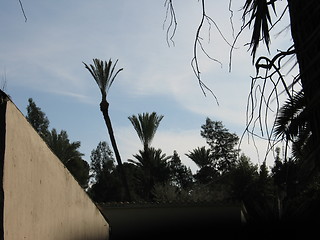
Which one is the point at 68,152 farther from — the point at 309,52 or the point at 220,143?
the point at 309,52

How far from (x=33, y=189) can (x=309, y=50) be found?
2.06 meters

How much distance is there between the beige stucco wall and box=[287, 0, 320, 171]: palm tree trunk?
5.28 feet

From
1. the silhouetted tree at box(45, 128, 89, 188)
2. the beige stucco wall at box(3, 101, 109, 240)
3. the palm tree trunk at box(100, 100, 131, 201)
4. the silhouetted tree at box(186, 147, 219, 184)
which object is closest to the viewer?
the beige stucco wall at box(3, 101, 109, 240)

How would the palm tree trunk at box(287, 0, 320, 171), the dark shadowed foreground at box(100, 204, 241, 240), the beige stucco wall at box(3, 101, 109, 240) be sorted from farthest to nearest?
the dark shadowed foreground at box(100, 204, 241, 240) → the beige stucco wall at box(3, 101, 109, 240) → the palm tree trunk at box(287, 0, 320, 171)

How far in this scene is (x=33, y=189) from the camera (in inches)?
128

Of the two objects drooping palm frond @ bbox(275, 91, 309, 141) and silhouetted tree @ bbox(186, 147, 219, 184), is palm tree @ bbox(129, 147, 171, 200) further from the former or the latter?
drooping palm frond @ bbox(275, 91, 309, 141)

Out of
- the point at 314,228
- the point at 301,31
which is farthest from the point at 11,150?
the point at 314,228

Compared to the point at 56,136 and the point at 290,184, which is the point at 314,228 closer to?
the point at 290,184

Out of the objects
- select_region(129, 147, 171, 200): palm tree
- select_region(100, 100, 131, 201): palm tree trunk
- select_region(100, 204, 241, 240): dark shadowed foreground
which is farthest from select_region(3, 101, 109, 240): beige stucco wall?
select_region(129, 147, 171, 200): palm tree

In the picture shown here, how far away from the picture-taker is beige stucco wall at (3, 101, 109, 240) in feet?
9.20

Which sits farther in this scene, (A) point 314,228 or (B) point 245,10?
(A) point 314,228

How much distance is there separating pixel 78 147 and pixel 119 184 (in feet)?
12.0

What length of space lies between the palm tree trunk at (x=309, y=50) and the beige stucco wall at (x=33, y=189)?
5.28 ft

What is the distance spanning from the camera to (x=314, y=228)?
815 centimetres
